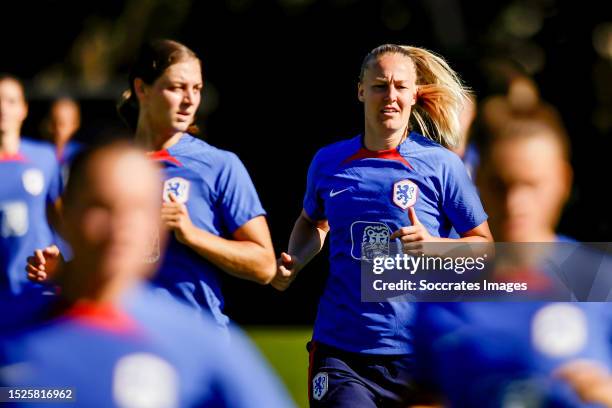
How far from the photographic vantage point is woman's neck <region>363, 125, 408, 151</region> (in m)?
4.70

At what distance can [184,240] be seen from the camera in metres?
4.21

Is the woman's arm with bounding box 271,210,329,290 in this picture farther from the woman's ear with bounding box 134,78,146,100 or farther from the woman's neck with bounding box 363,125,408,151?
the woman's ear with bounding box 134,78,146,100

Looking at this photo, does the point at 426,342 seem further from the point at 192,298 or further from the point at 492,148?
the point at 192,298

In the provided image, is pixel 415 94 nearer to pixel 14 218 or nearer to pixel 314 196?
pixel 314 196

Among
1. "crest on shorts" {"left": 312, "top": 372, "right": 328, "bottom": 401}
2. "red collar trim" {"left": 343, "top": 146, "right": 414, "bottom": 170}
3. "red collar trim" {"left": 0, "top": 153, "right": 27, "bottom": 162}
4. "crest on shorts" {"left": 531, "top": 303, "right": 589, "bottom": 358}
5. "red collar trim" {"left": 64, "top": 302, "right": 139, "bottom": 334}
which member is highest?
"red collar trim" {"left": 343, "top": 146, "right": 414, "bottom": 170}

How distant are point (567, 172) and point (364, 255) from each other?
2.19 m

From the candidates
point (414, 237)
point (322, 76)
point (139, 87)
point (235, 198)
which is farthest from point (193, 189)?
point (322, 76)

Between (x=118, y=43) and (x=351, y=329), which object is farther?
(x=118, y=43)

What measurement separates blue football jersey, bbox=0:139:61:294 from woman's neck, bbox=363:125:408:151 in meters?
1.37

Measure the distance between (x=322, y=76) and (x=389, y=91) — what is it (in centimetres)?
789

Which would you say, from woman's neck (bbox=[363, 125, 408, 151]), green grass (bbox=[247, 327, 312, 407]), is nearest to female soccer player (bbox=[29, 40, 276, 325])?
woman's neck (bbox=[363, 125, 408, 151])

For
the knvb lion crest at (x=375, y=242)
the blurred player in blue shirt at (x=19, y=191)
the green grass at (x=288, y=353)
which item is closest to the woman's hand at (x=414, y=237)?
the knvb lion crest at (x=375, y=242)

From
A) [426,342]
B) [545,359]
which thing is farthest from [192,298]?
[545,359]

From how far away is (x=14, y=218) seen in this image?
527 centimetres
